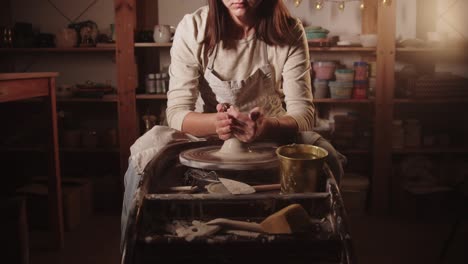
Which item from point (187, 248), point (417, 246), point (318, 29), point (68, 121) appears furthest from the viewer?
point (68, 121)

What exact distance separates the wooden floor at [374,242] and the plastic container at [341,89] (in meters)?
0.92

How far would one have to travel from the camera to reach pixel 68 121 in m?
4.04

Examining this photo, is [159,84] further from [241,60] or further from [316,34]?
[241,60]

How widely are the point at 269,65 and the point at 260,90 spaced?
115mm

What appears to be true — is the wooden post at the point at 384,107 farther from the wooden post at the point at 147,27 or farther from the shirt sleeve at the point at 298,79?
the wooden post at the point at 147,27

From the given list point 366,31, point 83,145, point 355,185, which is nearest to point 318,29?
point 366,31

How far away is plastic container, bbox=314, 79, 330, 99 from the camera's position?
360 centimetres

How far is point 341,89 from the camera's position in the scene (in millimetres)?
3561

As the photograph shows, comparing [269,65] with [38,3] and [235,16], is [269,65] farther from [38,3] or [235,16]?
[38,3]

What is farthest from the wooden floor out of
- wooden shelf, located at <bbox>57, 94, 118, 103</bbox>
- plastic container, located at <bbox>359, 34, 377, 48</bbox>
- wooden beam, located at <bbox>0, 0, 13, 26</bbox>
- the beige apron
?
wooden beam, located at <bbox>0, 0, 13, 26</bbox>

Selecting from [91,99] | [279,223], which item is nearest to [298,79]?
[279,223]

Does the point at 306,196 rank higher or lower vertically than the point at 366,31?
lower

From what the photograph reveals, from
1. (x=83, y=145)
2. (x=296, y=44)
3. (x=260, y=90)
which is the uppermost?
(x=296, y=44)

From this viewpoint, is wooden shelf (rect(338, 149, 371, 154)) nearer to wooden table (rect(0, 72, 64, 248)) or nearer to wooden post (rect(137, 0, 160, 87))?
wooden post (rect(137, 0, 160, 87))
